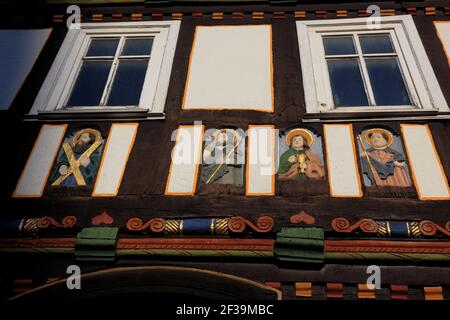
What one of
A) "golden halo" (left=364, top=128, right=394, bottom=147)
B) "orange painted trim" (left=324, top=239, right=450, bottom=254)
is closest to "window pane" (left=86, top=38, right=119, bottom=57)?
"golden halo" (left=364, top=128, right=394, bottom=147)

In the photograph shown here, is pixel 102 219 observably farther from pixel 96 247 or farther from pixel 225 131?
pixel 225 131

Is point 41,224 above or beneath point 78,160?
beneath

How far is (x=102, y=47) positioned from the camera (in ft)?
17.6

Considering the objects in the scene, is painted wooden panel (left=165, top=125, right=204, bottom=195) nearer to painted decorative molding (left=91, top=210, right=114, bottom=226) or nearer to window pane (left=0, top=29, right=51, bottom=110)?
painted decorative molding (left=91, top=210, right=114, bottom=226)

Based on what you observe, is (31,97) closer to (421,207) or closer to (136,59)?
(136,59)

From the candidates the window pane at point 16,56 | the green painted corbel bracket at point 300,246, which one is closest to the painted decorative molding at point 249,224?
the green painted corbel bracket at point 300,246

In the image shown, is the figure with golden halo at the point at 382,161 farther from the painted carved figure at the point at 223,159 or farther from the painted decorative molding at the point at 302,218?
the painted carved figure at the point at 223,159

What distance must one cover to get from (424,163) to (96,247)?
2699mm

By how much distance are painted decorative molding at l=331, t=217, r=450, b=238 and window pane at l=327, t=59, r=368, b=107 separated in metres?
1.47

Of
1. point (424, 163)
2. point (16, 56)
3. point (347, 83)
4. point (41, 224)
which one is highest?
point (16, 56)

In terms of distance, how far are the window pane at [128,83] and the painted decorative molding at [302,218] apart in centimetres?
208

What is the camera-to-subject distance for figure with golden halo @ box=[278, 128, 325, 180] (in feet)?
12.3

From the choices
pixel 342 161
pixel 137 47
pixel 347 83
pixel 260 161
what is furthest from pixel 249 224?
pixel 137 47
